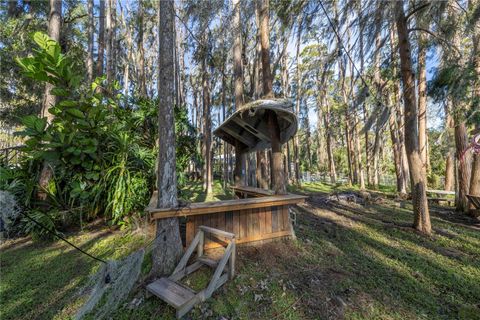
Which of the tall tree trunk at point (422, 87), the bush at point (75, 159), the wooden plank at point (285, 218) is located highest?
the tall tree trunk at point (422, 87)

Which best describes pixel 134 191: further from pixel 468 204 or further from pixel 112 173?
pixel 468 204

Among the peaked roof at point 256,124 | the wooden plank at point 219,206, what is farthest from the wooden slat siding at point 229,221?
the peaked roof at point 256,124

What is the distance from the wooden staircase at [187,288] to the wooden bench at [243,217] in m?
0.28

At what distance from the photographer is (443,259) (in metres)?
3.54

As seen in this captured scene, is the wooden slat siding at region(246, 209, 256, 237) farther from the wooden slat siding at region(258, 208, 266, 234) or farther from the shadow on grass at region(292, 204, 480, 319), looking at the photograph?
the shadow on grass at region(292, 204, 480, 319)

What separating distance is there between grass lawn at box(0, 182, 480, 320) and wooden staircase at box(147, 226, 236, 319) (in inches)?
4.2

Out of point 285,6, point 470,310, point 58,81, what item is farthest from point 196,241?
point 285,6

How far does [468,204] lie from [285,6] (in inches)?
325

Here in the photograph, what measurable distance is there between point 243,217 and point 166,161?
1.76 meters

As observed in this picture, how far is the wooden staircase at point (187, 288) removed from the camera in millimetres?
2166

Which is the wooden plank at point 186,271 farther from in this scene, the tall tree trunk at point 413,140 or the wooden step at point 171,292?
the tall tree trunk at point 413,140

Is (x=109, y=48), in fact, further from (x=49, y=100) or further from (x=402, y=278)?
(x=402, y=278)

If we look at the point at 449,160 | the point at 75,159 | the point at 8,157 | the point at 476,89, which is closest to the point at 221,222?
the point at 75,159

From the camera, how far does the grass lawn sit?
232 centimetres
